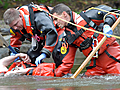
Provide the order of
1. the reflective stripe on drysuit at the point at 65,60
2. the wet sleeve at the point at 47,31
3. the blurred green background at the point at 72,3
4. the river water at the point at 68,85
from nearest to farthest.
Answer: the river water at the point at 68,85 < the wet sleeve at the point at 47,31 < the reflective stripe on drysuit at the point at 65,60 < the blurred green background at the point at 72,3

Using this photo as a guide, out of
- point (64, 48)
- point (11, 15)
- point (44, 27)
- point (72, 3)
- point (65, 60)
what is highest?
point (11, 15)

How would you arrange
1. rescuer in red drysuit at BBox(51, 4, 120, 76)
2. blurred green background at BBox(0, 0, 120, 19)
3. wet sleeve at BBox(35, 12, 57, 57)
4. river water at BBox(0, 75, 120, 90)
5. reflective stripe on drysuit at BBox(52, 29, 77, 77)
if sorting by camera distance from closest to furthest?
1. river water at BBox(0, 75, 120, 90)
2. rescuer in red drysuit at BBox(51, 4, 120, 76)
3. wet sleeve at BBox(35, 12, 57, 57)
4. reflective stripe on drysuit at BBox(52, 29, 77, 77)
5. blurred green background at BBox(0, 0, 120, 19)

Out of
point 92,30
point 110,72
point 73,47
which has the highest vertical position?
point 92,30

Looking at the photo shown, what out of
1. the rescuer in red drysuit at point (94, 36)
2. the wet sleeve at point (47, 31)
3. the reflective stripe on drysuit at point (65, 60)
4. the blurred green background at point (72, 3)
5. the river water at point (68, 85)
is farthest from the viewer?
the blurred green background at point (72, 3)

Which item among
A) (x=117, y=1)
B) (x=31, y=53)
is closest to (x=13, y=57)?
(x=31, y=53)

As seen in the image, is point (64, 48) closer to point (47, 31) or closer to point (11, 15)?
point (47, 31)

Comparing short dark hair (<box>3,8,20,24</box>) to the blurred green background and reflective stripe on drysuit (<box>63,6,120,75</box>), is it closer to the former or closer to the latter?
reflective stripe on drysuit (<box>63,6,120,75</box>)

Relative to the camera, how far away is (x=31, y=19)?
3.26m

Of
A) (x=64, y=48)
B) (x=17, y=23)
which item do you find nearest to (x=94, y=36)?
(x=64, y=48)

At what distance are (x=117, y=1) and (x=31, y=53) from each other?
17.5 feet

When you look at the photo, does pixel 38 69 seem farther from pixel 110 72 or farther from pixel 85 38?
pixel 110 72

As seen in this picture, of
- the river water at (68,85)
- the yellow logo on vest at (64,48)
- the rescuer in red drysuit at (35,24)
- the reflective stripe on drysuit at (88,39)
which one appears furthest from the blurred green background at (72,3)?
the river water at (68,85)

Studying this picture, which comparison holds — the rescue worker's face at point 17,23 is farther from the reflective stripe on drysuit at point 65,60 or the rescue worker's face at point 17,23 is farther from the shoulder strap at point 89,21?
the shoulder strap at point 89,21

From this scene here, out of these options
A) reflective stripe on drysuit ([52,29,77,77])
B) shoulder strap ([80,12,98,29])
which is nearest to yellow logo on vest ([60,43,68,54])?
reflective stripe on drysuit ([52,29,77,77])
